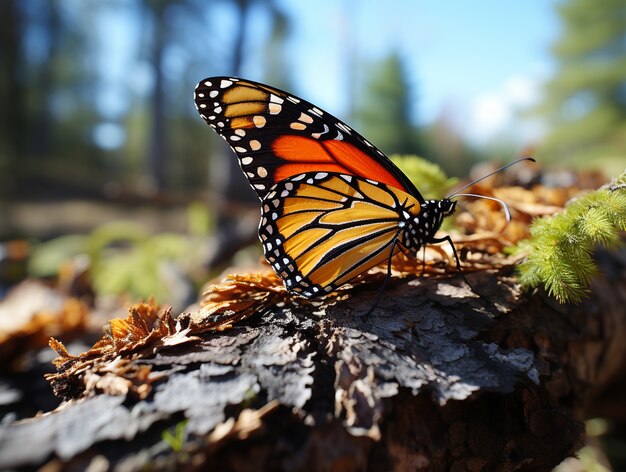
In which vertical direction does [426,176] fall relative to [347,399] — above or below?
above

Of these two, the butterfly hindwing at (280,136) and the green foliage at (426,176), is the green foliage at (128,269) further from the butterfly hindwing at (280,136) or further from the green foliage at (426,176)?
the green foliage at (426,176)

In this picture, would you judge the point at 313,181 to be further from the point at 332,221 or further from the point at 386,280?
the point at 386,280

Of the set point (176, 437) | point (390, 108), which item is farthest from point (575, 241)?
point (390, 108)

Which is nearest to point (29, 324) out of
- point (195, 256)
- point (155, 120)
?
point (195, 256)

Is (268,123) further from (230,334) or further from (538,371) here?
(538,371)

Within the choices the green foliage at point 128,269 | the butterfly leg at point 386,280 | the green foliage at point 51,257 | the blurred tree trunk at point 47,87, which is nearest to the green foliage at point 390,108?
the blurred tree trunk at point 47,87

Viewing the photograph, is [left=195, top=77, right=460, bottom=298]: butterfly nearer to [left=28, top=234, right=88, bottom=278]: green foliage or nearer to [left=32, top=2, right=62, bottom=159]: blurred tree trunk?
[left=28, top=234, right=88, bottom=278]: green foliage

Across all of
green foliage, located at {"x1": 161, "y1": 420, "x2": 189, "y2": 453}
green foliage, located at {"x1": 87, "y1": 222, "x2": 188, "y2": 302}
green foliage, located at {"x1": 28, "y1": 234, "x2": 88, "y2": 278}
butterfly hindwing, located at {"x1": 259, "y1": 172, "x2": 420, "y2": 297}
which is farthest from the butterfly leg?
green foliage, located at {"x1": 28, "y1": 234, "x2": 88, "y2": 278}
